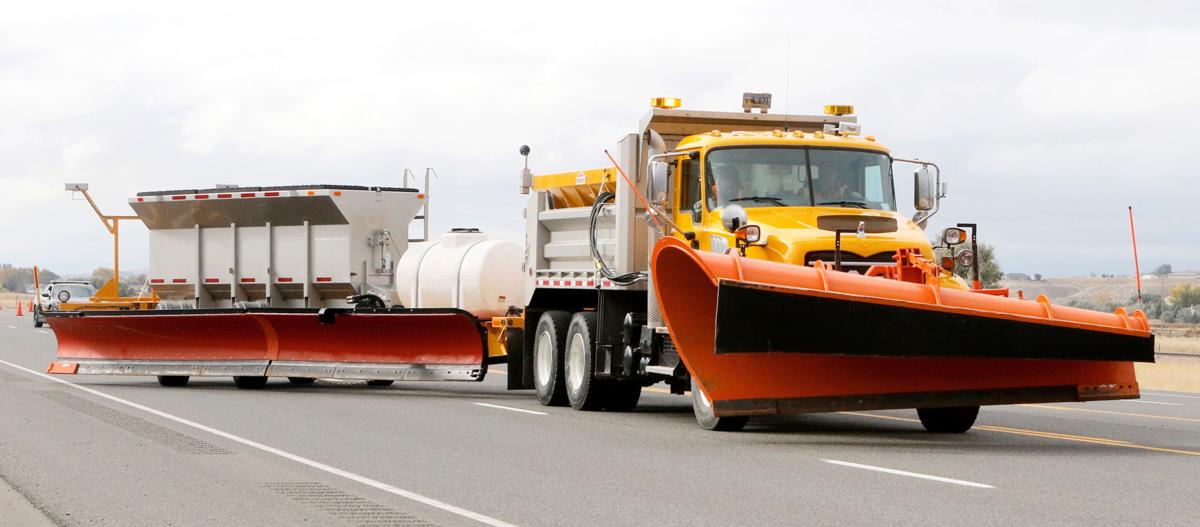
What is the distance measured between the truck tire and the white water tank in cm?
282

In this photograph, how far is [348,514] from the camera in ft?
28.5

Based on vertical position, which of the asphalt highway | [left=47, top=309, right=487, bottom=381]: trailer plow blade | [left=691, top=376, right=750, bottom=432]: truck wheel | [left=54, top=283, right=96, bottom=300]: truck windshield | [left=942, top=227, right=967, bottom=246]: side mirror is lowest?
the asphalt highway

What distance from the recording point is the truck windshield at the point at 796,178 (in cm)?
1400

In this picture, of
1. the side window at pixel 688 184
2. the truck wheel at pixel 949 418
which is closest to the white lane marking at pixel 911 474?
the truck wheel at pixel 949 418

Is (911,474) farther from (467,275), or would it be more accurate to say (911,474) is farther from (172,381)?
(172,381)

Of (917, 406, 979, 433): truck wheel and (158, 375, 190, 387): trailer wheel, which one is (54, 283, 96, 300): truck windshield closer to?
(158, 375, 190, 387): trailer wheel

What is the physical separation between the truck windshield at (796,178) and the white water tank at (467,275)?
593 cm

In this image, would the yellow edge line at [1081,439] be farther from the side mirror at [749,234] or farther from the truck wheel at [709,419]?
the side mirror at [749,234]

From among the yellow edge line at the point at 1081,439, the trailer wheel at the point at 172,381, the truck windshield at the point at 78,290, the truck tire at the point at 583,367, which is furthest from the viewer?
the truck windshield at the point at 78,290

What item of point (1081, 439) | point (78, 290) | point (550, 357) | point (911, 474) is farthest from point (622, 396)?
point (78, 290)

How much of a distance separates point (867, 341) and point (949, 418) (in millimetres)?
2830

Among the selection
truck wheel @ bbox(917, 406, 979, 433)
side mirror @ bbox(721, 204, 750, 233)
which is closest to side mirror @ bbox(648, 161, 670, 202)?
side mirror @ bbox(721, 204, 750, 233)

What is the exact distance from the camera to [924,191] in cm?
1421

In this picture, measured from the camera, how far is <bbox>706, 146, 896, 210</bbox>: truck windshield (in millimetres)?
14000
